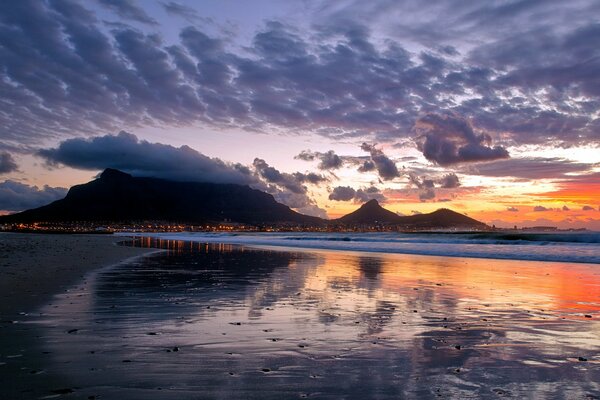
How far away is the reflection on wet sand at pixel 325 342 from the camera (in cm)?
593

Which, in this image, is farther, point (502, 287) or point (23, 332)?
point (502, 287)

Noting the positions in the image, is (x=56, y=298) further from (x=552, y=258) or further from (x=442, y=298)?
(x=552, y=258)

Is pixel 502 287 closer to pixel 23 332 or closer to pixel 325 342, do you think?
pixel 325 342

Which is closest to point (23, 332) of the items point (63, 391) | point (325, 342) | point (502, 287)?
point (63, 391)

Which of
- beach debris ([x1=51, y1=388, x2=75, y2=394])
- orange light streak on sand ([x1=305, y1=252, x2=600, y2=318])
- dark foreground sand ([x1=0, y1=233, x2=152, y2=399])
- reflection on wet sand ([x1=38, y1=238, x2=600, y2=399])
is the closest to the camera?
beach debris ([x1=51, y1=388, x2=75, y2=394])

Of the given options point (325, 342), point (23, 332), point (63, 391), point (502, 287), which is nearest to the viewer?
point (63, 391)

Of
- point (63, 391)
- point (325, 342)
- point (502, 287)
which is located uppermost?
point (63, 391)

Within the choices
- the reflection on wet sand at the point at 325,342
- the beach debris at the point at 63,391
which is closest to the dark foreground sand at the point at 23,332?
the beach debris at the point at 63,391

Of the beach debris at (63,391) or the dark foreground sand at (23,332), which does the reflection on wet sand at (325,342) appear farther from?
the dark foreground sand at (23,332)

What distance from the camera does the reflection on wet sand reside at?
5926 millimetres

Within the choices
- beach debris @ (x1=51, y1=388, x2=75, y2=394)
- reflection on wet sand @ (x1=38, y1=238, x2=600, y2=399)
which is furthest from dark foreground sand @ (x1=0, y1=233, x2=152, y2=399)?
reflection on wet sand @ (x1=38, y1=238, x2=600, y2=399)

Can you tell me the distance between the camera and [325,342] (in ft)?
27.3

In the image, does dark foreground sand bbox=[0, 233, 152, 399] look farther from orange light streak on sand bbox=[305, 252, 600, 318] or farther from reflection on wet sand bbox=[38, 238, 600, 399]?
orange light streak on sand bbox=[305, 252, 600, 318]

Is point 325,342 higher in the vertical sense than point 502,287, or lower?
higher
